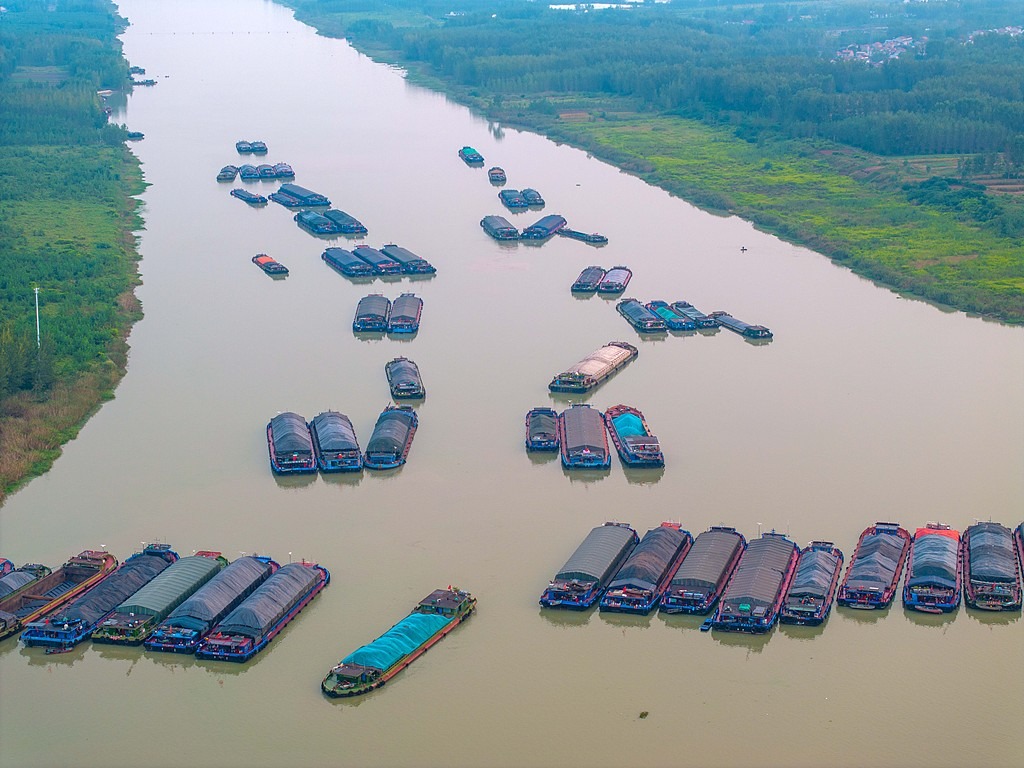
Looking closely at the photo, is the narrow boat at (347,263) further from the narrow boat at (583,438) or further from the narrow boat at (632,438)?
the narrow boat at (632,438)

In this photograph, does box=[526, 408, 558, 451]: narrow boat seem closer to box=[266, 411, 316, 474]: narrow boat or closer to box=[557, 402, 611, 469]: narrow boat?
box=[557, 402, 611, 469]: narrow boat

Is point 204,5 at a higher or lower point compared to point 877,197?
lower

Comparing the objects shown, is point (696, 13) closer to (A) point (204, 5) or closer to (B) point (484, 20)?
(B) point (484, 20)

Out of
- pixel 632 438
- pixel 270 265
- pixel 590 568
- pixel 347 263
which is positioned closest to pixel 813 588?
pixel 590 568

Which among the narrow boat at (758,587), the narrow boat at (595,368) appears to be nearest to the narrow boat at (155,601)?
the narrow boat at (758,587)

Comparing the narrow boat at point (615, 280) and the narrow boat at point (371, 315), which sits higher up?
the narrow boat at point (615, 280)

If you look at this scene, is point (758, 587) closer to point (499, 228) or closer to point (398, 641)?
point (398, 641)

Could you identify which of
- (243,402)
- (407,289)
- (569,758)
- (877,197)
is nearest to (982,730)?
(569,758)
